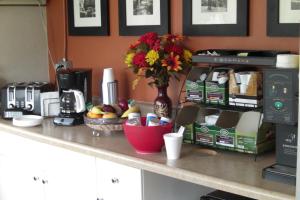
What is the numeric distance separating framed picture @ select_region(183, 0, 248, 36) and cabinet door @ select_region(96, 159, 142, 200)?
802mm

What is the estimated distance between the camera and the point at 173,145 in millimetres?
1932

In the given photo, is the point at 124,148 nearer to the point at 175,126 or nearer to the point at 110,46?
the point at 175,126

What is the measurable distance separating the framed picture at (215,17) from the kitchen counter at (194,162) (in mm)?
590

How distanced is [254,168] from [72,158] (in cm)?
91

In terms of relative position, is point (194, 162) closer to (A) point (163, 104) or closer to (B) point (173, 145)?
(B) point (173, 145)

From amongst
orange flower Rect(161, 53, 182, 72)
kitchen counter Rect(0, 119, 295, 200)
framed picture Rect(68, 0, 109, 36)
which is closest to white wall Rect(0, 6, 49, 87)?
framed picture Rect(68, 0, 109, 36)

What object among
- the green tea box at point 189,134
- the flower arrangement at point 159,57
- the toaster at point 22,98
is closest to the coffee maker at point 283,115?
the green tea box at point 189,134

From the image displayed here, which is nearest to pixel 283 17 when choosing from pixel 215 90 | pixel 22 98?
pixel 215 90

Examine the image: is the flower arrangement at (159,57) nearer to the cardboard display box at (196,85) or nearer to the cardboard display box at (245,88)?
the cardboard display box at (196,85)

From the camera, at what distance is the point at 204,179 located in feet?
5.75

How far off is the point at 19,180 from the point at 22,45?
985 mm

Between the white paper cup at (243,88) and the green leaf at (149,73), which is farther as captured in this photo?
the green leaf at (149,73)

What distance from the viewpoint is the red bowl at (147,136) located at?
2.00 m

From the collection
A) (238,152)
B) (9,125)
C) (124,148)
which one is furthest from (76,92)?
(238,152)
